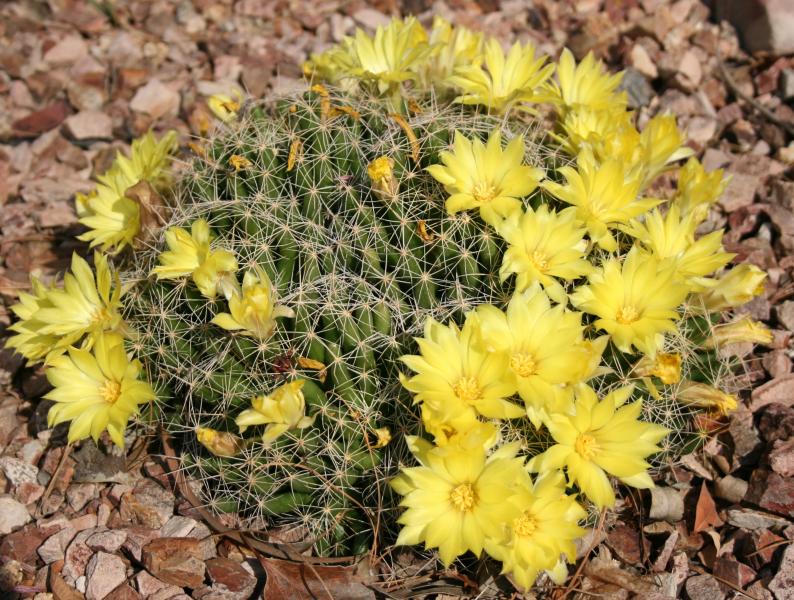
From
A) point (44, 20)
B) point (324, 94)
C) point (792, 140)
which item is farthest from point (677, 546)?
point (44, 20)

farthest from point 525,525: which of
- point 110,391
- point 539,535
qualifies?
point 110,391

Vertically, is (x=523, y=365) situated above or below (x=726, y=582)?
above

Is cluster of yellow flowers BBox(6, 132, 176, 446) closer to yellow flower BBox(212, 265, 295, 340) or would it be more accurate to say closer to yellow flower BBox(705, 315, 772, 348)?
yellow flower BBox(212, 265, 295, 340)

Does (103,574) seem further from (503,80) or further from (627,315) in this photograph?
(503,80)

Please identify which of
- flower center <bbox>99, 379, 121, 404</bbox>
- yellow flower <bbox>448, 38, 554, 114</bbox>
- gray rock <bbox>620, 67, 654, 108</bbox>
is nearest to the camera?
flower center <bbox>99, 379, 121, 404</bbox>

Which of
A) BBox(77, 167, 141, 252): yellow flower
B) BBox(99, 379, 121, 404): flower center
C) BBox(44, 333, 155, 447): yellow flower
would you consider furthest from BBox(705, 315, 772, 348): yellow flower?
BBox(77, 167, 141, 252): yellow flower

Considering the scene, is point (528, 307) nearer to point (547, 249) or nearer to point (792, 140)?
point (547, 249)
